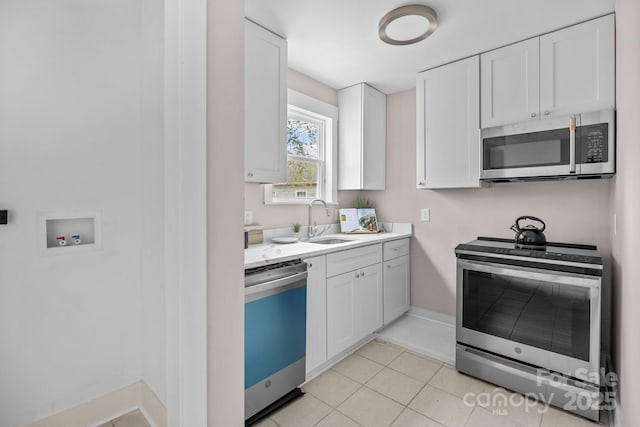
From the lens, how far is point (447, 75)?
263 cm

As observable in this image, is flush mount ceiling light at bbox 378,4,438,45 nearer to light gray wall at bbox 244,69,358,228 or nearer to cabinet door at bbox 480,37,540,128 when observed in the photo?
cabinet door at bbox 480,37,540,128

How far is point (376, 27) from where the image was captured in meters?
2.12

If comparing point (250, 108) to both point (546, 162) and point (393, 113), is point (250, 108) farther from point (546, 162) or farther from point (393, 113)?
point (546, 162)

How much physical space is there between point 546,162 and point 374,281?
1532 millimetres

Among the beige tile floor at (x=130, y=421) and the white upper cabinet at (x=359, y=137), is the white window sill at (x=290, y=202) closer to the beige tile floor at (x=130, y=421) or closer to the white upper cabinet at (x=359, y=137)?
the white upper cabinet at (x=359, y=137)

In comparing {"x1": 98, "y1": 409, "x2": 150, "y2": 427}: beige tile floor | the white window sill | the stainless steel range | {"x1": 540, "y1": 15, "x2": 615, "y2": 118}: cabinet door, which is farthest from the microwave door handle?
{"x1": 98, "y1": 409, "x2": 150, "y2": 427}: beige tile floor

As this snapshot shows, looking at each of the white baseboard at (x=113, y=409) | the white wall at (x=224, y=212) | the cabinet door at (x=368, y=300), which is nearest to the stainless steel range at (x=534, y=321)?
the cabinet door at (x=368, y=300)

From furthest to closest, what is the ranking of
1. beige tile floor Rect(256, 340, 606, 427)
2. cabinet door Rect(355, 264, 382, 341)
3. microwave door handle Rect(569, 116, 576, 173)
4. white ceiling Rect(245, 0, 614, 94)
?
cabinet door Rect(355, 264, 382, 341)
microwave door handle Rect(569, 116, 576, 173)
white ceiling Rect(245, 0, 614, 94)
beige tile floor Rect(256, 340, 606, 427)

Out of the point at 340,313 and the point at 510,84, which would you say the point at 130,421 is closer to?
the point at 340,313

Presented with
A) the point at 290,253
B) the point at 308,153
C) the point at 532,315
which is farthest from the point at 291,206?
the point at 532,315

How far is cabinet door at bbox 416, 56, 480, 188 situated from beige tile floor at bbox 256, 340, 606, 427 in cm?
151

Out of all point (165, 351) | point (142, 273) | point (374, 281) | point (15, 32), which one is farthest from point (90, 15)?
point (374, 281)

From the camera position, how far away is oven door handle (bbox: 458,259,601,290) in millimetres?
1761

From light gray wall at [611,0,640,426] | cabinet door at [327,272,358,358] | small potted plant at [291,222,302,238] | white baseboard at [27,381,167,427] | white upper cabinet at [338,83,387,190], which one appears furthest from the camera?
white upper cabinet at [338,83,387,190]
